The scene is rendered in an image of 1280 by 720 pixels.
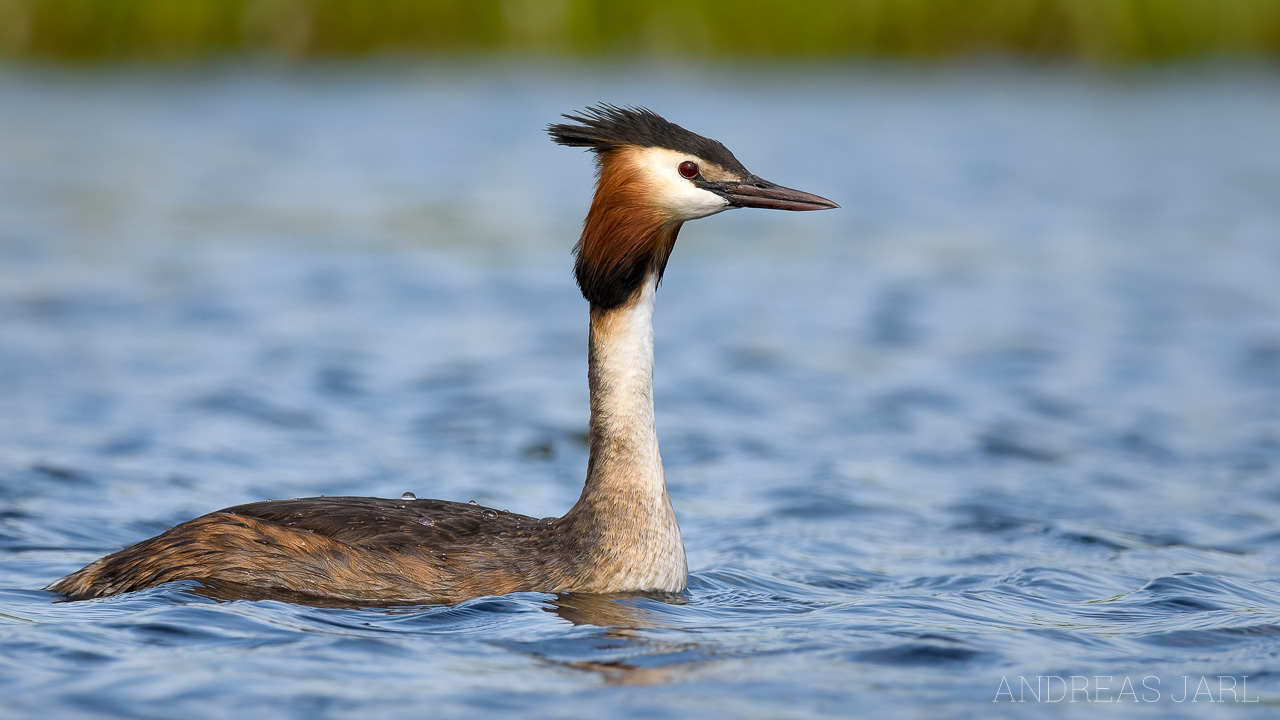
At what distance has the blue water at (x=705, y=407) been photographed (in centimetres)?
652

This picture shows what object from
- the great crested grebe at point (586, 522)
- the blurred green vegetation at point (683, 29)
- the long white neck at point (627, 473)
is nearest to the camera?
the great crested grebe at point (586, 522)

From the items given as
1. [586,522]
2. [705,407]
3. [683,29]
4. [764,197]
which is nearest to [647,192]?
[764,197]

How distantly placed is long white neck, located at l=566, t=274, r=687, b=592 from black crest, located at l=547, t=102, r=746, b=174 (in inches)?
23.5

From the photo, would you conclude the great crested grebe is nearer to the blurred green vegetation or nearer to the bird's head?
the bird's head

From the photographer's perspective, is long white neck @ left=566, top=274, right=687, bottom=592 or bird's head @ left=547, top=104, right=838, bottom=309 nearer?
bird's head @ left=547, top=104, right=838, bottom=309

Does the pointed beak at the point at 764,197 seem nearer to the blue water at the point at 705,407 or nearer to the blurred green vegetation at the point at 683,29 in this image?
the blue water at the point at 705,407

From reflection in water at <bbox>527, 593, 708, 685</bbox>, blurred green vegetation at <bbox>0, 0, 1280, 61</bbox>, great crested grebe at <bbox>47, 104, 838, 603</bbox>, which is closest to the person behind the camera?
reflection in water at <bbox>527, 593, 708, 685</bbox>

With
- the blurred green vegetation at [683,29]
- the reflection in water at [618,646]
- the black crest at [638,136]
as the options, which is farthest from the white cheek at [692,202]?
the blurred green vegetation at [683,29]

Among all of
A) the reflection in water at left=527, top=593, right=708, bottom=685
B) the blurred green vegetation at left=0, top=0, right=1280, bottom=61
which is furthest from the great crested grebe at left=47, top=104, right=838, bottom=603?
the blurred green vegetation at left=0, top=0, right=1280, bottom=61

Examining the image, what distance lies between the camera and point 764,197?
748 centimetres

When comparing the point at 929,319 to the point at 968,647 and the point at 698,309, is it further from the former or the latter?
the point at 968,647

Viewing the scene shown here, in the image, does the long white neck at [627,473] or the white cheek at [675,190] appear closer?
the white cheek at [675,190]

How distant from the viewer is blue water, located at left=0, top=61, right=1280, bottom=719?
21.4 feet

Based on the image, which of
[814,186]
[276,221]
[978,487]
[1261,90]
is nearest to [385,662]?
[978,487]
